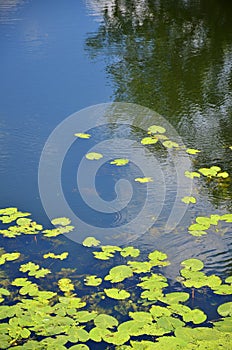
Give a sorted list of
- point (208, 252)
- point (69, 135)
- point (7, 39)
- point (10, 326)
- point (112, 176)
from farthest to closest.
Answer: point (7, 39)
point (69, 135)
point (112, 176)
point (208, 252)
point (10, 326)

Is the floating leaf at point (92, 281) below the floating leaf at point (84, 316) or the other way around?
below

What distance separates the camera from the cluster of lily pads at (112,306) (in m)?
1.80

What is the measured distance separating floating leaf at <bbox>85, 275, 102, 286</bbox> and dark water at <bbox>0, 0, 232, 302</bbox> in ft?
0.89

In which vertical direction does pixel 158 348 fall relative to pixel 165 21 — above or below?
below

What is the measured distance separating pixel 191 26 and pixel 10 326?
19.8 feet

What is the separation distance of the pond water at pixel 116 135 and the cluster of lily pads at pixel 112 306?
35 millimetres

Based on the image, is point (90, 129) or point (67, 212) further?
point (90, 129)

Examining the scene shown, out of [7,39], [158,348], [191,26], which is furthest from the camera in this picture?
[191,26]

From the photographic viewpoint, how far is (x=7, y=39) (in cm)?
639

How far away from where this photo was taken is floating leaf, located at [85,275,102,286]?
2.28 metres

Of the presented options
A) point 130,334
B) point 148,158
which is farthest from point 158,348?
point 148,158

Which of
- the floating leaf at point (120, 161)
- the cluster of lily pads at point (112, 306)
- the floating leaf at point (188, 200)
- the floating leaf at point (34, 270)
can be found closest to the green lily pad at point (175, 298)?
the cluster of lily pads at point (112, 306)

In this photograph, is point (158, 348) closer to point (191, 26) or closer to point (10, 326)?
A: point (10, 326)

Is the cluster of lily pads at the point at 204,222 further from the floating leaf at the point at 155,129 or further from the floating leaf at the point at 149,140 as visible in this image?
the floating leaf at the point at 155,129
